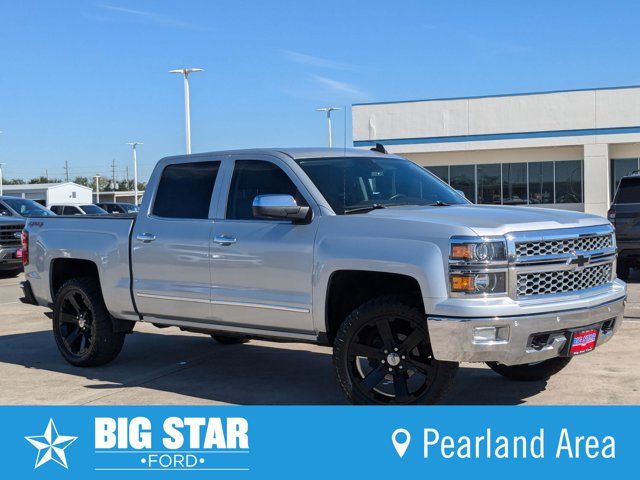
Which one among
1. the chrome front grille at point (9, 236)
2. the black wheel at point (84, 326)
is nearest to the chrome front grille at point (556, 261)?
the black wheel at point (84, 326)

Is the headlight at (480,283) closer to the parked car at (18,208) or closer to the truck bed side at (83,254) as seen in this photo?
the truck bed side at (83,254)

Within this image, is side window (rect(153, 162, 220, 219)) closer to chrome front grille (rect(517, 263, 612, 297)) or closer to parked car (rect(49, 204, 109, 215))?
chrome front grille (rect(517, 263, 612, 297))

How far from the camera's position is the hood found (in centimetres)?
541

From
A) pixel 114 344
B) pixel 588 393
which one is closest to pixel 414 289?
pixel 588 393

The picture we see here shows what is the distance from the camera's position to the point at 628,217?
45.0 ft

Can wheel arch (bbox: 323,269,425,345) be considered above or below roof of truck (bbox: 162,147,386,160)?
below

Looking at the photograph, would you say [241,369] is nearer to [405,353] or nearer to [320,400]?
[320,400]

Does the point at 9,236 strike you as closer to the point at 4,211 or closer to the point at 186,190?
the point at 4,211

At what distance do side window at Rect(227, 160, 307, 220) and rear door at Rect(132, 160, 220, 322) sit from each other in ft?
0.72

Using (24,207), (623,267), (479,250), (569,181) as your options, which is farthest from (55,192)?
(479,250)

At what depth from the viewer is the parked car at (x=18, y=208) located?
2012 cm

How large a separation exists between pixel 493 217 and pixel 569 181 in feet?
112

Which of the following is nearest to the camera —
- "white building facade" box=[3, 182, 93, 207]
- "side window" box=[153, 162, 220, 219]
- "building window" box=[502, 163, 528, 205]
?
"side window" box=[153, 162, 220, 219]

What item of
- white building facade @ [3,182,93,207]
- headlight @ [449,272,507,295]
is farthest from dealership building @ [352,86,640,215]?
white building facade @ [3,182,93,207]
